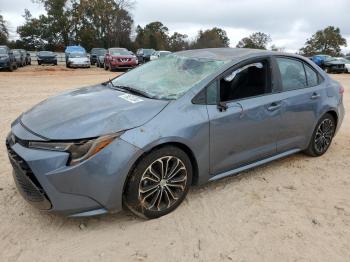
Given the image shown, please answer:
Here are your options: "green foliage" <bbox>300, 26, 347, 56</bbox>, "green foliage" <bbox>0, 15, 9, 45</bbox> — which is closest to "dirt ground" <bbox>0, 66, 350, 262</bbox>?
"green foliage" <bbox>0, 15, 9, 45</bbox>

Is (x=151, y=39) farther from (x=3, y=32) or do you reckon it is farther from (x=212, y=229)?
(x=212, y=229)

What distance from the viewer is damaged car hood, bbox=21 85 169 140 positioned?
3111 millimetres

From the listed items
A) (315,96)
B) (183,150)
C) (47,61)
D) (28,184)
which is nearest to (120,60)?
(47,61)

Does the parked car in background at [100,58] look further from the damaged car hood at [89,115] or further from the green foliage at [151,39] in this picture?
the green foliage at [151,39]

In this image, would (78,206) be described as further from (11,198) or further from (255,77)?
(255,77)

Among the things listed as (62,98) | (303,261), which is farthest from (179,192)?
(62,98)

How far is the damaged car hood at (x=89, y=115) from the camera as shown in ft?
10.2

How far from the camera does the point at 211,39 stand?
74.3 m

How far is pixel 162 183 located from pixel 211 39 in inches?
2899

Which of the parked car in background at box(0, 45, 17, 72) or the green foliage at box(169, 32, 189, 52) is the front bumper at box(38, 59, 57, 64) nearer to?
the parked car in background at box(0, 45, 17, 72)

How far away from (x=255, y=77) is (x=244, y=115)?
592 mm

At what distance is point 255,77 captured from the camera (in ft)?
14.0

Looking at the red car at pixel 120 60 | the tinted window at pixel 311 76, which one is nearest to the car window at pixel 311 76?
the tinted window at pixel 311 76

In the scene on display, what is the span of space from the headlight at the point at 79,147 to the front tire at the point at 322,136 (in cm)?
316
